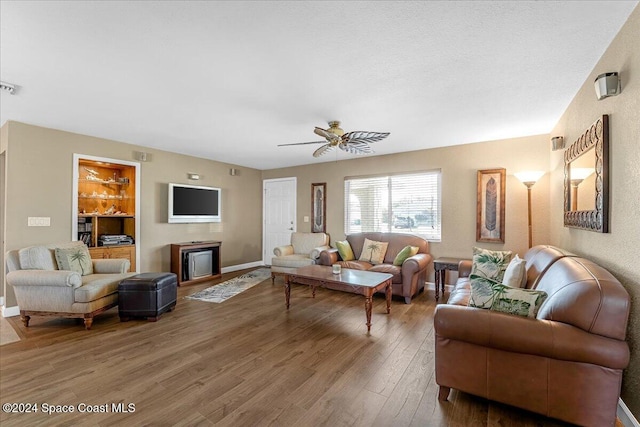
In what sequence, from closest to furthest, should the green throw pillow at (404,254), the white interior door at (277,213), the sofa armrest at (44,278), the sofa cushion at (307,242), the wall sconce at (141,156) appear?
1. the sofa armrest at (44,278)
2. the green throw pillow at (404,254)
3. the wall sconce at (141,156)
4. the sofa cushion at (307,242)
5. the white interior door at (277,213)

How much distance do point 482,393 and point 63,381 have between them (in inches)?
122

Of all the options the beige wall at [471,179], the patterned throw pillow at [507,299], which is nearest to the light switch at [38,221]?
the beige wall at [471,179]

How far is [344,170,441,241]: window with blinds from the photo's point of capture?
5074mm

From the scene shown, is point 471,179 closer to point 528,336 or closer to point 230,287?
point 528,336

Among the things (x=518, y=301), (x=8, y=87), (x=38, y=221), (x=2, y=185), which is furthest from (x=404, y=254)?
(x=2, y=185)

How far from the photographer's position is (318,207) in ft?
21.0

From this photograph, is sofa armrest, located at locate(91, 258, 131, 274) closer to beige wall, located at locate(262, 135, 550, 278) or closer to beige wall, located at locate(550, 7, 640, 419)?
beige wall, located at locate(262, 135, 550, 278)

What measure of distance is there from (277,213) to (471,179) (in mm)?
4421

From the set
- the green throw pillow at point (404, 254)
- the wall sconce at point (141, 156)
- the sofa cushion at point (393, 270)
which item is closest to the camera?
the sofa cushion at point (393, 270)

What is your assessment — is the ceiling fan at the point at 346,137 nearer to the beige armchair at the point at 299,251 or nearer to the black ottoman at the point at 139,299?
the beige armchair at the point at 299,251

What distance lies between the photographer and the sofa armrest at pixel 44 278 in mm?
3098

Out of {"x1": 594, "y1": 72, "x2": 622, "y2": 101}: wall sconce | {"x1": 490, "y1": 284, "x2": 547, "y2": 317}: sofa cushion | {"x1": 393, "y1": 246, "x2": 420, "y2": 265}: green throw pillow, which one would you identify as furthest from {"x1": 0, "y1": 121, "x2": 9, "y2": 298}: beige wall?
{"x1": 594, "y1": 72, "x2": 622, "y2": 101}: wall sconce

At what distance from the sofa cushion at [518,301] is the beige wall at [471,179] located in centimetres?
294

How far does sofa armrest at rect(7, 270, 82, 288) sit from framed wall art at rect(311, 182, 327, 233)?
426 centimetres
